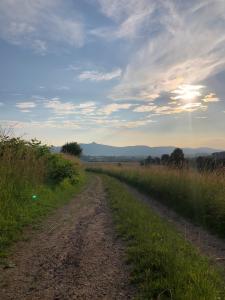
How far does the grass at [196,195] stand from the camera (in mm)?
11672

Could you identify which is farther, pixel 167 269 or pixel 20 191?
pixel 20 191

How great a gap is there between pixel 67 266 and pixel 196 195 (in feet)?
28.9

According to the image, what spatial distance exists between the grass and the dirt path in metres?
3.27

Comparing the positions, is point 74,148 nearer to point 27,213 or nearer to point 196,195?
point 196,195

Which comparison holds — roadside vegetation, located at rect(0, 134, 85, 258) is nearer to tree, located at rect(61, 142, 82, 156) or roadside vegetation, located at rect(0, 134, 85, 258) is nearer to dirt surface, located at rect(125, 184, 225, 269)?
dirt surface, located at rect(125, 184, 225, 269)

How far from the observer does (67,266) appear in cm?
663

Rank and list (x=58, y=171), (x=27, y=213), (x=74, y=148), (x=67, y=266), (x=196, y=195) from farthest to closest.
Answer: (x=74, y=148) < (x=58, y=171) < (x=196, y=195) < (x=27, y=213) < (x=67, y=266)

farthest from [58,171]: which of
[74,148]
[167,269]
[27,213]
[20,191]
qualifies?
[74,148]

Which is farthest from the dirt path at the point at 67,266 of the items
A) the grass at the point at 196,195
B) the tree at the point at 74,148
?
the tree at the point at 74,148

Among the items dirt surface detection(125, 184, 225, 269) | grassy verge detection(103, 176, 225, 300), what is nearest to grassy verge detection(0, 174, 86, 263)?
grassy verge detection(103, 176, 225, 300)

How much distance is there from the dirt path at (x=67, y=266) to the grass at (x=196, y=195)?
3265mm

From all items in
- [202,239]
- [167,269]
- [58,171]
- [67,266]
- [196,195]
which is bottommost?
[202,239]

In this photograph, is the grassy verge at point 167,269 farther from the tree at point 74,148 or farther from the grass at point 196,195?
the tree at point 74,148

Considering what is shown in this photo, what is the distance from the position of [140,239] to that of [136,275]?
7.56ft
